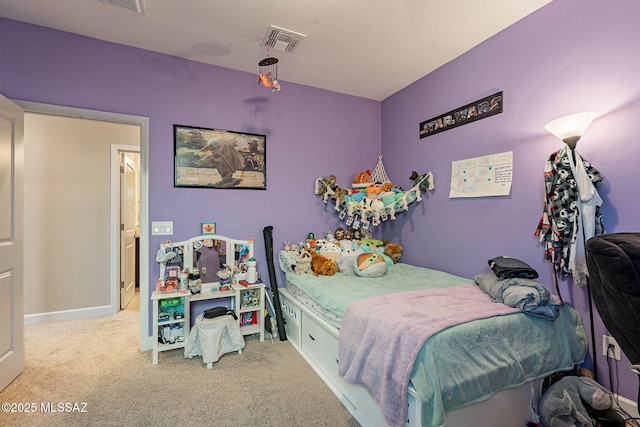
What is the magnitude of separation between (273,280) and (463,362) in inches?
74.0

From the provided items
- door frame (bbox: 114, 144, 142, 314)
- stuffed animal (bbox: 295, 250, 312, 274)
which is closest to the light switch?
stuffed animal (bbox: 295, 250, 312, 274)

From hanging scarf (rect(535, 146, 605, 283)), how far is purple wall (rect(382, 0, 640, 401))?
0.31 feet

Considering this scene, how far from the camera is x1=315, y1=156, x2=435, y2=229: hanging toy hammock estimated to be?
9.64 feet

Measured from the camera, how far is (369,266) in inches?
97.3

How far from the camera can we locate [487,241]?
235cm

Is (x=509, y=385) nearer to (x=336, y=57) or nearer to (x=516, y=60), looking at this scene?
(x=516, y=60)

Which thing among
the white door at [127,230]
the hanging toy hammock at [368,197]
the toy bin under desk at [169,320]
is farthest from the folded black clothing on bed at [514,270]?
the white door at [127,230]

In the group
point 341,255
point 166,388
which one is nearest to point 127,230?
point 166,388

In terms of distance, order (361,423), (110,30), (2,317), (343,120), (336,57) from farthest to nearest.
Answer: (343,120), (336,57), (110,30), (2,317), (361,423)

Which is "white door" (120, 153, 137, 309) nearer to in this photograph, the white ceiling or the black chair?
the white ceiling

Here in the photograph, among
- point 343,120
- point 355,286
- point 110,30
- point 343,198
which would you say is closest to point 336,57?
point 343,120

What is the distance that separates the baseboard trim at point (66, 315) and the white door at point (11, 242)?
1215mm

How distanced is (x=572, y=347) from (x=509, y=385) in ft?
1.84

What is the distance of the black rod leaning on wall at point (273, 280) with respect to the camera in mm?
2701
